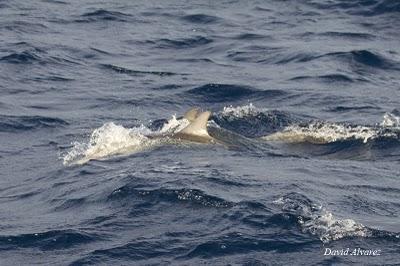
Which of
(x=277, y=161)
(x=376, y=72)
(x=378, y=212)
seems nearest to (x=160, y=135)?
(x=277, y=161)

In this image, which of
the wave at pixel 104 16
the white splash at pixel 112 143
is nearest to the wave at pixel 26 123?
the white splash at pixel 112 143

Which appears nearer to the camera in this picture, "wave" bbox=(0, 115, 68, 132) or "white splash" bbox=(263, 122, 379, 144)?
"white splash" bbox=(263, 122, 379, 144)

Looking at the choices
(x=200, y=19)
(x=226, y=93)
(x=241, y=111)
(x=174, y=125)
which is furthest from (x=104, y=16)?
(x=174, y=125)

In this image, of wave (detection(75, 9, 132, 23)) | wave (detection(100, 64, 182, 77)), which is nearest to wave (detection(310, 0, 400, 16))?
wave (detection(75, 9, 132, 23))

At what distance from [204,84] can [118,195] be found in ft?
28.6

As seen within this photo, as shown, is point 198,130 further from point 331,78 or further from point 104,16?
point 104,16

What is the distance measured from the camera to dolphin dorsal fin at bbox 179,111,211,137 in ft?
64.5

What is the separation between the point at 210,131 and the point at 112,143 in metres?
1.96

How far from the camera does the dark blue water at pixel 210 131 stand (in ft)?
47.6

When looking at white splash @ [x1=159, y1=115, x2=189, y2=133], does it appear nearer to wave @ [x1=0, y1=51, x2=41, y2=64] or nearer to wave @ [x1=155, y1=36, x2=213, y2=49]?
wave @ [x1=0, y1=51, x2=41, y2=64]

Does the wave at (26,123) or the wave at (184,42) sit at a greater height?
the wave at (26,123)

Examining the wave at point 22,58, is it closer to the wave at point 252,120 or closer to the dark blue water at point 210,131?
the dark blue water at point 210,131

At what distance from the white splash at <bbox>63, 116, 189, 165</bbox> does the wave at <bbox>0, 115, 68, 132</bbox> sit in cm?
129

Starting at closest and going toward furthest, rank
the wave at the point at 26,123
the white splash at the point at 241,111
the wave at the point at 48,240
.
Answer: the wave at the point at 48,240 < the wave at the point at 26,123 < the white splash at the point at 241,111
